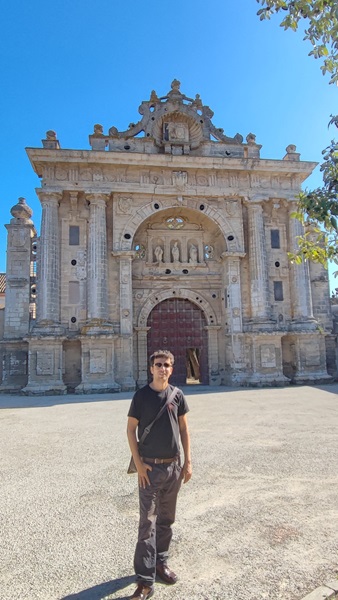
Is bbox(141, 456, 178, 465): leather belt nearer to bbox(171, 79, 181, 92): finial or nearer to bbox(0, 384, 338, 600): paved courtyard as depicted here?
bbox(0, 384, 338, 600): paved courtyard

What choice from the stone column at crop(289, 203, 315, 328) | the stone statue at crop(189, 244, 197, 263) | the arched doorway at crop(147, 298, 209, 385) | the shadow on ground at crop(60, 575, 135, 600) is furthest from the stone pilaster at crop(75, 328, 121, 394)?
the shadow on ground at crop(60, 575, 135, 600)

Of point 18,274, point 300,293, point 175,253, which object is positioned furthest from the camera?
point 175,253

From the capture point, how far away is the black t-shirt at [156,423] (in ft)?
10.1

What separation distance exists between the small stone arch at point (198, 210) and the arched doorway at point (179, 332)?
349cm

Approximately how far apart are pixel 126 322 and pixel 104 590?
1408 cm

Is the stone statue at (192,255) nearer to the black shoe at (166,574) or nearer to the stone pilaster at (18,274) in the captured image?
the stone pilaster at (18,274)

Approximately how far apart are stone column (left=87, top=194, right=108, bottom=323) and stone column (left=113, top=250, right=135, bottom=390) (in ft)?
2.26

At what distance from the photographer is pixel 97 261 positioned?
16859 millimetres

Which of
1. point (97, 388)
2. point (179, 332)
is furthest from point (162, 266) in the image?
point (97, 388)

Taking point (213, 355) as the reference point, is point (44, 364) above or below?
below

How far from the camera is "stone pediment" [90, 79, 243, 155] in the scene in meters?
18.3

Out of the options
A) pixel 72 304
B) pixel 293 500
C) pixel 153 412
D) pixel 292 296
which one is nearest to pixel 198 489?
pixel 293 500

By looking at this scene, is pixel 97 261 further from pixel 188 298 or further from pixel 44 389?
pixel 44 389

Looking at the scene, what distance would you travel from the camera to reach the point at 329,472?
17.4ft
